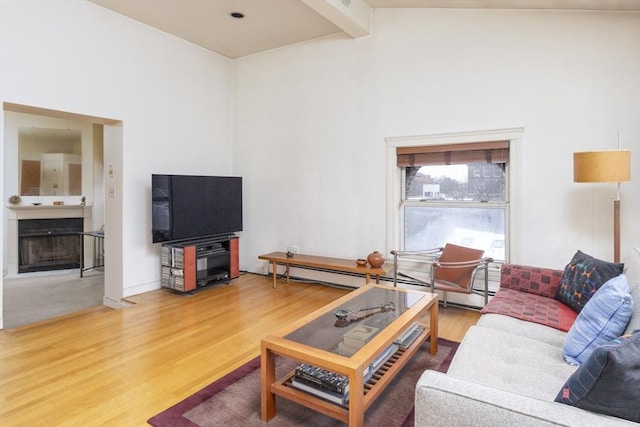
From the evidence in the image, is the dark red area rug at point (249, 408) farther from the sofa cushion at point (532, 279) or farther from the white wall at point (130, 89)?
the white wall at point (130, 89)

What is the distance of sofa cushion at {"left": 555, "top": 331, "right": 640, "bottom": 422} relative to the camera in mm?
1146

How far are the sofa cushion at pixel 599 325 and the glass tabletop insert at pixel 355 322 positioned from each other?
38.7 inches

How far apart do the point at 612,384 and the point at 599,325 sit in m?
0.87

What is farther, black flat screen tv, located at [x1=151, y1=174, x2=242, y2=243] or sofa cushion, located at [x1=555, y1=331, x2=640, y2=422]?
black flat screen tv, located at [x1=151, y1=174, x2=242, y2=243]

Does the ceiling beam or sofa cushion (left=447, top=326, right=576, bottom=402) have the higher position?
the ceiling beam

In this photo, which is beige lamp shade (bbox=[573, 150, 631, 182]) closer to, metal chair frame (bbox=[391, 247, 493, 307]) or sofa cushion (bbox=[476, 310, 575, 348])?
metal chair frame (bbox=[391, 247, 493, 307])

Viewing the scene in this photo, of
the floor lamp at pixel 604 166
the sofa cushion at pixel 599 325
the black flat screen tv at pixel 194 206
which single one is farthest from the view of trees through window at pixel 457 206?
the black flat screen tv at pixel 194 206

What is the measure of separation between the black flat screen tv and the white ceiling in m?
1.79

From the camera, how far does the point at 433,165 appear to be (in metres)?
4.30

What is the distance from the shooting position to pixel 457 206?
421cm

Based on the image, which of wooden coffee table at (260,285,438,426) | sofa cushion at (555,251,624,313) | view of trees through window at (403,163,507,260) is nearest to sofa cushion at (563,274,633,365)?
sofa cushion at (555,251,624,313)

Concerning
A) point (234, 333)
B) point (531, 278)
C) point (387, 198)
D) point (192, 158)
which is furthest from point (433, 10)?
point (234, 333)

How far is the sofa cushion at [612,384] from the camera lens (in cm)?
115

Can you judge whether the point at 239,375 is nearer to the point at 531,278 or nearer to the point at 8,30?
the point at 531,278
